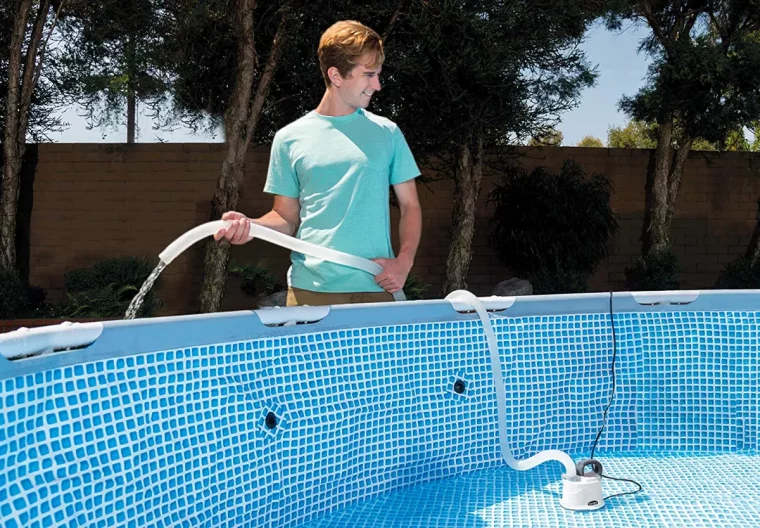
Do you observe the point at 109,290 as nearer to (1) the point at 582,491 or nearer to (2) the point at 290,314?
(2) the point at 290,314

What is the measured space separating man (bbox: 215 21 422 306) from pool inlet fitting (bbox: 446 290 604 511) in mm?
365

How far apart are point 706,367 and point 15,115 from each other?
29.8ft

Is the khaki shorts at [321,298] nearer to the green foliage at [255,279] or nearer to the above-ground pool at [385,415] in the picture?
the above-ground pool at [385,415]

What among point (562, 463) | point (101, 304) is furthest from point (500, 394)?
point (101, 304)

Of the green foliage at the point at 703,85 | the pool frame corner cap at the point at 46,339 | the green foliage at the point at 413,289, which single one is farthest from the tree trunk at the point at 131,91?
the pool frame corner cap at the point at 46,339

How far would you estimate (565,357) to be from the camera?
10.00ft

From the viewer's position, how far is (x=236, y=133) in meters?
8.85

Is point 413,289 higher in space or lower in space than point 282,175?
lower

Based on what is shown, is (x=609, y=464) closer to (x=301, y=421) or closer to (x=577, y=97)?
(x=301, y=421)

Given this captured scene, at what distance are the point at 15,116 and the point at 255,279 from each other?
3545 mm

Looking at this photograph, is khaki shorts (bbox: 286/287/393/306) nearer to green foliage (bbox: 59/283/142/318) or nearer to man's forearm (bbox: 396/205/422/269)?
man's forearm (bbox: 396/205/422/269)

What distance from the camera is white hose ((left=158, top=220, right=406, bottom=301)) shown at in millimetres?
2406

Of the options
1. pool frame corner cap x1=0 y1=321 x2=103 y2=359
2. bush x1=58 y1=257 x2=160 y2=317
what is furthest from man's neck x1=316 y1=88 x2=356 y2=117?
bush x1=58 y1=257 x2=160 y2=317

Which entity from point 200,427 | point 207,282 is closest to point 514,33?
point 207,282
